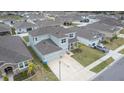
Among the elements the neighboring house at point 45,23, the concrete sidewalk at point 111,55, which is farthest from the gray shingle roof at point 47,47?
the concrete sidewalk at point 111,55

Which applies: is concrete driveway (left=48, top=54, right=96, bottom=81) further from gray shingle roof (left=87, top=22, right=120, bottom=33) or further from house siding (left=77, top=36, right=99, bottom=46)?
gray shingle roof (left=87, top=22, right=120, bottom=33)

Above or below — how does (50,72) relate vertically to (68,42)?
below

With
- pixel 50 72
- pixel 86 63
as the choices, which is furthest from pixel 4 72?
pixel 86 63

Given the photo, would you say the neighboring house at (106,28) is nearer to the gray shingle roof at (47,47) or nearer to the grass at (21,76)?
the gray shingle roof at (47,47)

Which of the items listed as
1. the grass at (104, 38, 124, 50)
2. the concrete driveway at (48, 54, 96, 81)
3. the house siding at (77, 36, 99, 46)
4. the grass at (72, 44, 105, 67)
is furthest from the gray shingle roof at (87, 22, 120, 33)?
the concrete driveway at (48, 54, 96, 81)

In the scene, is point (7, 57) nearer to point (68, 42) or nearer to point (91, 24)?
point (68, 42)
